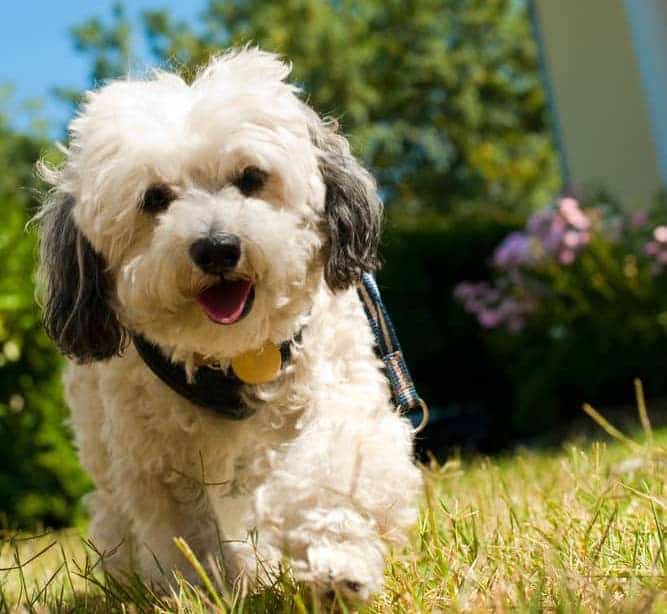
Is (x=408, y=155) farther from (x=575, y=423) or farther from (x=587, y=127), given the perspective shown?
(x=575, y=423)

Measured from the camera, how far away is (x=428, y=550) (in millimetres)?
2570

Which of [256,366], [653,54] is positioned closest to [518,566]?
[256,366]

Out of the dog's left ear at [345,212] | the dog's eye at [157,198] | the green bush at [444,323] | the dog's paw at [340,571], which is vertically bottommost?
the green bush at [444,323]

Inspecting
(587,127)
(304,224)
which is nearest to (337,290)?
(304,224)

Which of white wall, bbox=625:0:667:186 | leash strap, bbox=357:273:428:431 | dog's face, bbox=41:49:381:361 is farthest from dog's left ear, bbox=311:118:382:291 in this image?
white wall, bbox=625:0:667:186

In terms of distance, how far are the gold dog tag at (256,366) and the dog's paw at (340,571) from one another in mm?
787

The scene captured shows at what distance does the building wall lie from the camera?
1053 cm

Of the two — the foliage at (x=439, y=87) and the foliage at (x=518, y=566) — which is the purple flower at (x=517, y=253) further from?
the foliage at (x=439, y=87)

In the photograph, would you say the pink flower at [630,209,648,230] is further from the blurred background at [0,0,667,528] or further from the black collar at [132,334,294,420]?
the black collar at [132,334,294,420]

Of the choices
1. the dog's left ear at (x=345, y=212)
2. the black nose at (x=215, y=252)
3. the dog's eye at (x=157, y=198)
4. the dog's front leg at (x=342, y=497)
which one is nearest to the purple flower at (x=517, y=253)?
the dog's left ear at (x=345, y=212)

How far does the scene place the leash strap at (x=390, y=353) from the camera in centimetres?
324

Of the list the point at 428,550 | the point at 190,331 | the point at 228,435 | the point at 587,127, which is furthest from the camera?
the point at 587,127

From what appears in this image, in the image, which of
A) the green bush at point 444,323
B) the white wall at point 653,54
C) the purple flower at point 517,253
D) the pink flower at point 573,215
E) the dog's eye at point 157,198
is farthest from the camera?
the green bush at point 444,323

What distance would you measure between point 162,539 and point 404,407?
0.87m
